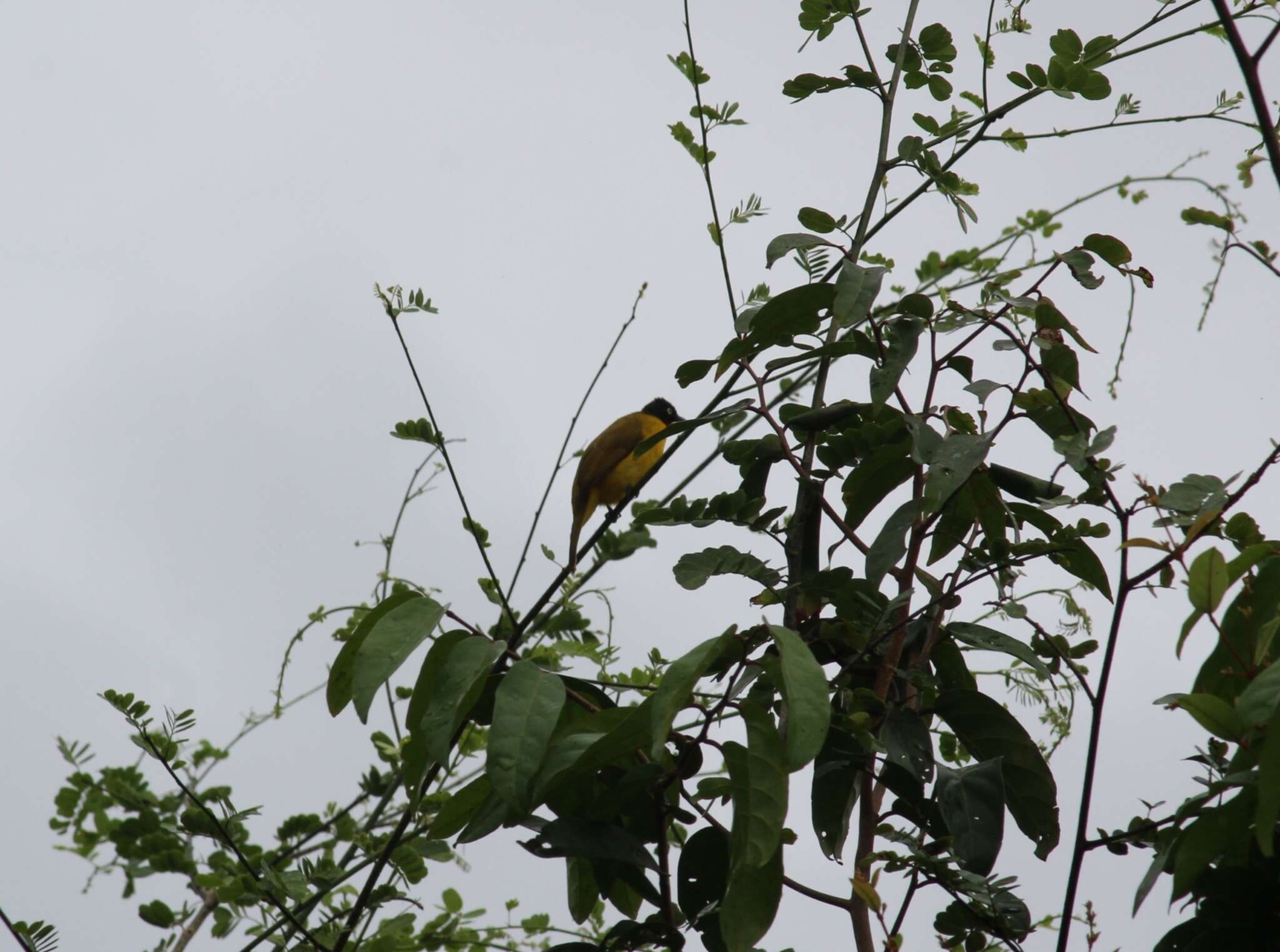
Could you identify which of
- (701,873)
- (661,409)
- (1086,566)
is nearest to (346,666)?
(701,873)

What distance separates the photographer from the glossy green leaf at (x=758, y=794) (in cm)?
111

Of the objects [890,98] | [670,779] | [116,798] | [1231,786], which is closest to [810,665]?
[670,779]

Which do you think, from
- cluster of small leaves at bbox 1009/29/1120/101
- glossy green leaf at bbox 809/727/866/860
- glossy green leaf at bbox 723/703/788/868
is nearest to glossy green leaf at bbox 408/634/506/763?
glossy green leaf at bbox 723/703/788/868

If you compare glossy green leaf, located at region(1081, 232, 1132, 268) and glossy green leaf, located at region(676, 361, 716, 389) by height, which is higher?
glossy green leaf, located at region(676, 361, 716, 389)

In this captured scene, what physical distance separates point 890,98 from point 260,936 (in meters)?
1.84

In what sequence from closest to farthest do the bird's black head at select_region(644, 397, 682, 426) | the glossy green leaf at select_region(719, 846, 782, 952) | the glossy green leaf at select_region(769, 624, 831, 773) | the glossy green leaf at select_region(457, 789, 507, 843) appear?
1. the glossy green leaf at select_region(769, 624, 831, 773)
2. the glossy green leaf at select_region(719, 846, 782, 952)
3. the glossy green leaf at select_region(457, 789, 507, 843)
4. the bird's black head at select_region(644, 397, 682, 426)

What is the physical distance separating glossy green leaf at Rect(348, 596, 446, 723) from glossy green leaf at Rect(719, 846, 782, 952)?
415 mm

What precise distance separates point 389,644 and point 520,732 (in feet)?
0.64

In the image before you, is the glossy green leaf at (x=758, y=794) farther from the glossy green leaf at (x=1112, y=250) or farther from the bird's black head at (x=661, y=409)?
the bird's black head at (x=661, y=409)

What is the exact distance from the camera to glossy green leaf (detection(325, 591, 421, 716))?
1.42 metres

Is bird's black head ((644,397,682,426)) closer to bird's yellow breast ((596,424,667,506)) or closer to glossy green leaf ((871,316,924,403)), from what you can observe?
bird's yellow breast ((596,424,667,506))

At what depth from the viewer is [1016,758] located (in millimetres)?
1463

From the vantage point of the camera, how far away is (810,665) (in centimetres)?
109

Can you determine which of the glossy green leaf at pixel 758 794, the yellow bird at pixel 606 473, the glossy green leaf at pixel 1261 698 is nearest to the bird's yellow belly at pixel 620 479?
the yellow bird at pixel 606 473
